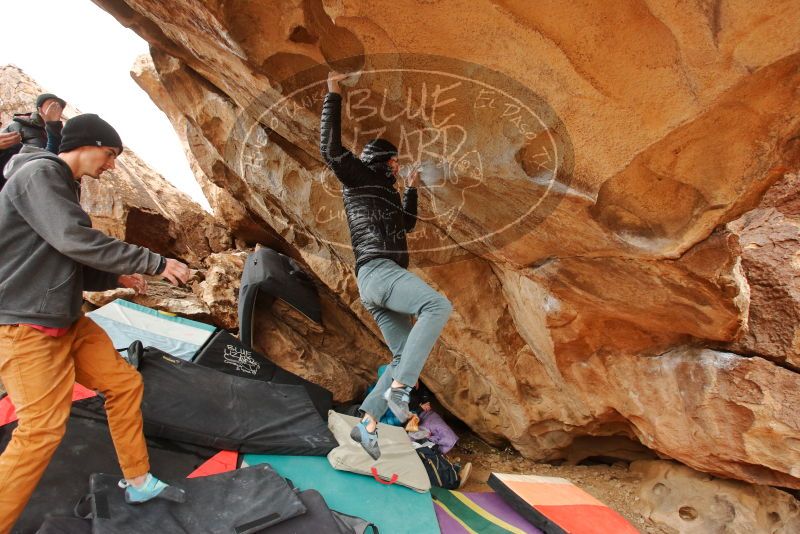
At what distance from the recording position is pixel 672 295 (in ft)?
9.38

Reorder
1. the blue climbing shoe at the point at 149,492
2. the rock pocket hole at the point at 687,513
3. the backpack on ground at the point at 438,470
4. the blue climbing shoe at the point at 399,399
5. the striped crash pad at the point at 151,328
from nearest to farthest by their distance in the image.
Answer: the blue climbing shoe at the point at 149,492 → the blue climbing shoe at the point at 399,399 → the rock pocket hole at the point at 687,513 → the backpack on ground at the point at 438,470 → the striped crash pad at the point at 151,328

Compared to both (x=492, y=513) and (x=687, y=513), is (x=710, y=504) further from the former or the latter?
(x=492, y=513)

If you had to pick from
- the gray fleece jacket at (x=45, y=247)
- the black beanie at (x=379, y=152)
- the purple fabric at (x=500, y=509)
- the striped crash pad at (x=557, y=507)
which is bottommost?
the purple fabric at (x=500, y=509)

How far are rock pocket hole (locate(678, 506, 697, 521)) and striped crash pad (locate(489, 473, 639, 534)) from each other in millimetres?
466

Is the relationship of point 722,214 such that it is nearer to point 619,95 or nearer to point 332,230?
point 619,95

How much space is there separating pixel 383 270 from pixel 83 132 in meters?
1.67

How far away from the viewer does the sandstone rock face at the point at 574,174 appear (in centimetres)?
205

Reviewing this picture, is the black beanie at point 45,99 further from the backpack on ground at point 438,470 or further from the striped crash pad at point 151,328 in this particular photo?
the backpack on ground at point 438,470

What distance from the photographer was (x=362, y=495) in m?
3.17

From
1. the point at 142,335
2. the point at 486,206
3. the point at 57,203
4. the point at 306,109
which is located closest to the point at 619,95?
the point at 486,206

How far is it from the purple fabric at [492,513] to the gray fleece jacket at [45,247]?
2.49 metres

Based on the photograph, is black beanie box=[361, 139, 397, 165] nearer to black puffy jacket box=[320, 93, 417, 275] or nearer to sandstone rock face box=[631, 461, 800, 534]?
black puffy jacket box=[320, 93, 417, 275]

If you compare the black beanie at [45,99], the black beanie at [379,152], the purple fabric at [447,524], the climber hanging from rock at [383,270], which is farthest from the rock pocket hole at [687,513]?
the black beanie at [45,99]

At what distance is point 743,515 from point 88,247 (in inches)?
169
